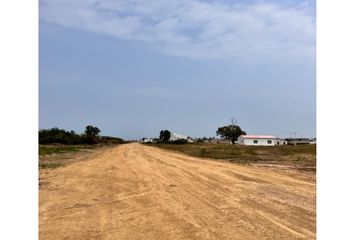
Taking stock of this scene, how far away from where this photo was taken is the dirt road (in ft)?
18.8

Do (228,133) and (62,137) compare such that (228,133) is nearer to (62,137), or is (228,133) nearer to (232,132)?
(232,132)

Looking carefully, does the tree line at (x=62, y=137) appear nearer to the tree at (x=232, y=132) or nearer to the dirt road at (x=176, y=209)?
the tree at (x=232, y=132)

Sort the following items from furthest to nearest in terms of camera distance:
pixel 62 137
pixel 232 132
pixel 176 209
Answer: pixel 232 132
pixel 62 137
pixel 176 209

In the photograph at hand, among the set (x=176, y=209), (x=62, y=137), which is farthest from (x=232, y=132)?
(x=176, y=209)

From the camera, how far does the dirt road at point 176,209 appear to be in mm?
5742

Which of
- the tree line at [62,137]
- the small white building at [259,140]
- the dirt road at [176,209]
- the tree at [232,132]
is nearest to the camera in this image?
the dirt road at [176,209]

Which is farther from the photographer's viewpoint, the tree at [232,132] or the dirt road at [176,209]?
the tree at [232,132]

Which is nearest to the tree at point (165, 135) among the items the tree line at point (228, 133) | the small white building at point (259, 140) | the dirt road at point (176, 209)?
the tree line at point (228, 133)

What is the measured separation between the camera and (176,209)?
729 cm

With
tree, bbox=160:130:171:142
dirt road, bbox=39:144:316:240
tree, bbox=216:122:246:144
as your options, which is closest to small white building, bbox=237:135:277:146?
tree, bbox=216:122:246:144

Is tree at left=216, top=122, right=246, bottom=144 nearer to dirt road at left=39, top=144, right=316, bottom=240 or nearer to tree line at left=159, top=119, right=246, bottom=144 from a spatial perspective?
A: tree line at left=159, top=119, right=246, bottom=144

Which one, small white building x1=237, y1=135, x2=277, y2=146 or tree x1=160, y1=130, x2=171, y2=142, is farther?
tree x1=160, y1=130, x2=171, y2=142
